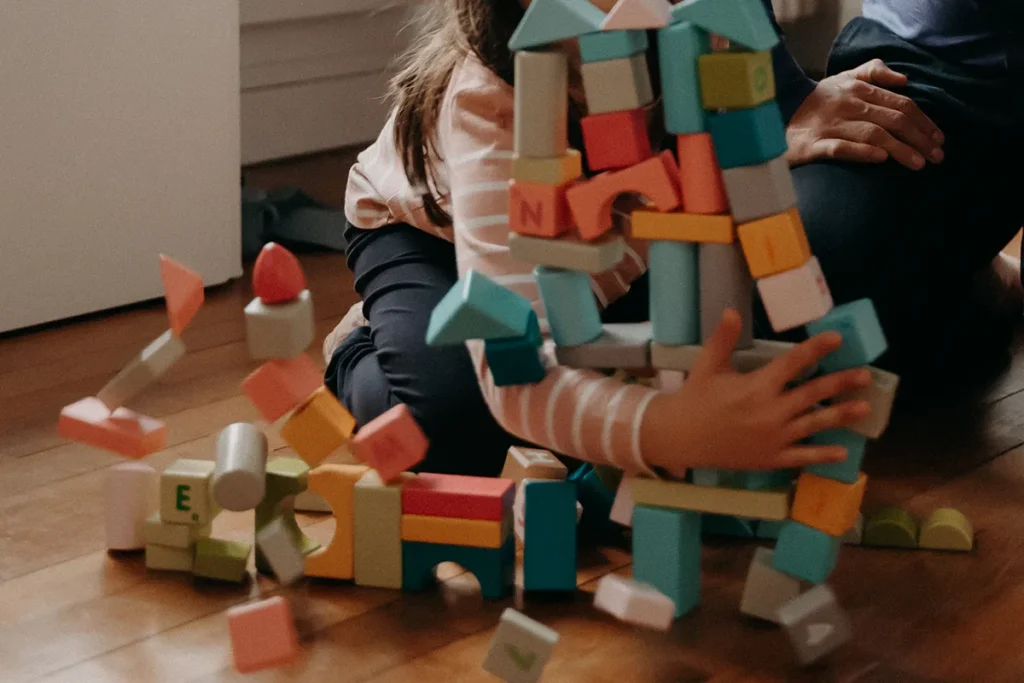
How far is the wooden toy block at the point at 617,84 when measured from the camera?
2.43 feet

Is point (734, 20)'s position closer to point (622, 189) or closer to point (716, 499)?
point (622, 189)

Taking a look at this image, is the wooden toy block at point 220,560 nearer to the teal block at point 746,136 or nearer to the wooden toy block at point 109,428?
the wooden toy block at point 109,428

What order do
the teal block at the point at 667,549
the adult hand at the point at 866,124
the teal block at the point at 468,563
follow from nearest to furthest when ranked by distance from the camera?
the teal block at the point at 667,549 → the teal block at the point at 468,563 → the adult hand at the point at 866,124

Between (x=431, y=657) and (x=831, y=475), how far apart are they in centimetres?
27

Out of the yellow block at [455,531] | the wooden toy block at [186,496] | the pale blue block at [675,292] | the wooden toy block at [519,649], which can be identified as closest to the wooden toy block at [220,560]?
the wooden toy block at [186,496]

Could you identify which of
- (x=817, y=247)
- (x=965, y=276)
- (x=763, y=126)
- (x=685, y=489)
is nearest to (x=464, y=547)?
(x=685, y=489)

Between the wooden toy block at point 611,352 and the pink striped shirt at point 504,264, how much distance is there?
0.02 metres

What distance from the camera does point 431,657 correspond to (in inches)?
33.5

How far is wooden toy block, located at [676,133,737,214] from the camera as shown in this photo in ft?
2.46

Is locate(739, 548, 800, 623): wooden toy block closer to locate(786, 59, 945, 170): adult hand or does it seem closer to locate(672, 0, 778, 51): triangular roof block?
locate(672, 0, 778, 51): triangular roof block

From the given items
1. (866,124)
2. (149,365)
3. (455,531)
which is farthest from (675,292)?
(866,124)

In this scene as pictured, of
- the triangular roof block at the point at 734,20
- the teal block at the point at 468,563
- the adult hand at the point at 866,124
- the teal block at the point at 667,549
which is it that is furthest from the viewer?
the adult hand at the point at 866,124

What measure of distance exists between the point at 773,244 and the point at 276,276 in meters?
0.30

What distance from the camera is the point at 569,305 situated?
0.81m
